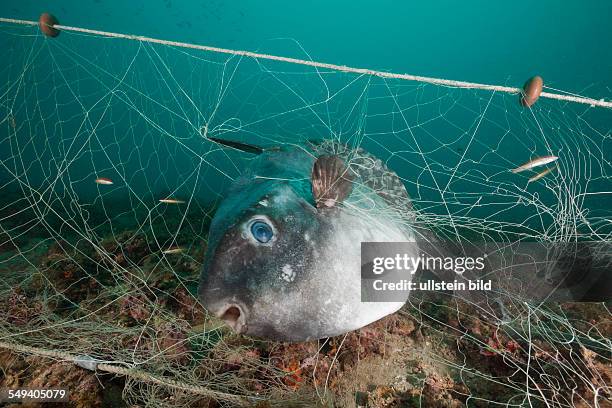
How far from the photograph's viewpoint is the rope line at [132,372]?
101 inches

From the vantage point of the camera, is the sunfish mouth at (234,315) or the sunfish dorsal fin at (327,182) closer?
the sunfish mouth at (234,315)

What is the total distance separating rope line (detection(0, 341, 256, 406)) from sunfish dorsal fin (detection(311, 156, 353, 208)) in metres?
1.80

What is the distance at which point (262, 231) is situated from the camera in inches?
88.9

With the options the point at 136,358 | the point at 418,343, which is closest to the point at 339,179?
the point at 418,343

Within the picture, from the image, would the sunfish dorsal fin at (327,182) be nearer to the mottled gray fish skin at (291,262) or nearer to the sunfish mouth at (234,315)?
the mottled gray fish skin at (291,262)

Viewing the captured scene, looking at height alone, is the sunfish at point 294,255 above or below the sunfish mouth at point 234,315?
above

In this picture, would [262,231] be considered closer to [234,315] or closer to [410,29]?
[234,315]

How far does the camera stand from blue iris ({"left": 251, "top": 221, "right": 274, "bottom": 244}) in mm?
2238

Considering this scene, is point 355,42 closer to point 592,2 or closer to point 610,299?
point 592,2

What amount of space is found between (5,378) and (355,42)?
125m

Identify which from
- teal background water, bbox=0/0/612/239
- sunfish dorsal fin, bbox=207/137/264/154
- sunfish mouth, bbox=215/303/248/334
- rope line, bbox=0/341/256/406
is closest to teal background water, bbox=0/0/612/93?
teal background water, bbox=0/0/612/239

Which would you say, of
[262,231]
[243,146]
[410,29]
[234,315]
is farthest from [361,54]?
[234,315]

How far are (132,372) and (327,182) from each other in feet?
7.76

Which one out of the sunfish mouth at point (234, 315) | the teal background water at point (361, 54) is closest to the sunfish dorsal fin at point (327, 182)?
the sunfish mouth at point (234, 315)
